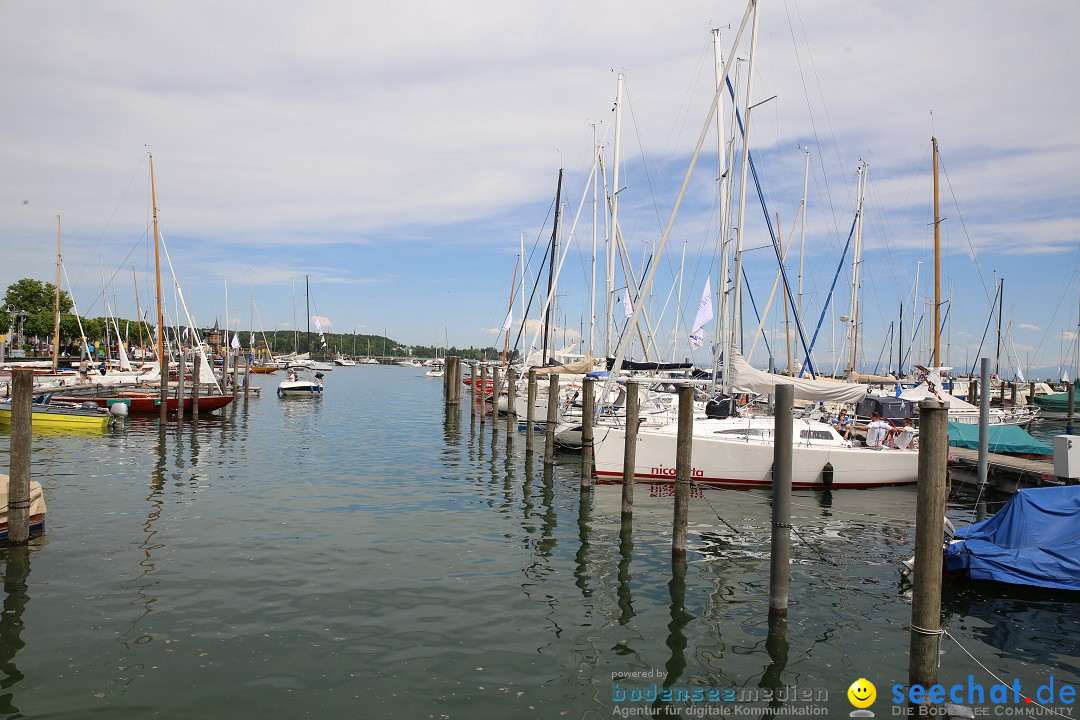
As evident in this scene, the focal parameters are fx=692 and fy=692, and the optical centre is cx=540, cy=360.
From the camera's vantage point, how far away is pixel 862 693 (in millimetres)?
8914

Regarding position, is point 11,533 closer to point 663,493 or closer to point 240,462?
point 240,462

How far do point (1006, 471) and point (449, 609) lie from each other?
19159 millimetres

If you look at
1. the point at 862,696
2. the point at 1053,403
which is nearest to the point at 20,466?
the point at 862,696

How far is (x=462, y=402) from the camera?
60.3 m

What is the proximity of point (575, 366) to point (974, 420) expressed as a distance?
23220mm

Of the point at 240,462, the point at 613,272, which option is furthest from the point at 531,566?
the point at 613,272

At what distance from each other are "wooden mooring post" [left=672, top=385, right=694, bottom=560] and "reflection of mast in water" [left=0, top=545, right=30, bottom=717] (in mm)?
10427

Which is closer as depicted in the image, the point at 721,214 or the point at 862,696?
the point at 862,696

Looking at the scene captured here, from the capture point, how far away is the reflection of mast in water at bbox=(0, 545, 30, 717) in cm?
827

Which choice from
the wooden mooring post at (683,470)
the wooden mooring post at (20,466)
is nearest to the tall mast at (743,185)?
the wooden mooring post at (683,470)

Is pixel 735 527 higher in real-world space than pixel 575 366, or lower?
lower

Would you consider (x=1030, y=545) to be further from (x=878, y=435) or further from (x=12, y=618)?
(x=12, y=618)

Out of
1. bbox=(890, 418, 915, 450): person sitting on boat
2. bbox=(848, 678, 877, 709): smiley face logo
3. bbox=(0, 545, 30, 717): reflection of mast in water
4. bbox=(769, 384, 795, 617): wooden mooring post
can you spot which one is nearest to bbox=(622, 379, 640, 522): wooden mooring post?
bbox=(769, 384, 795, 617): wooden mooring post

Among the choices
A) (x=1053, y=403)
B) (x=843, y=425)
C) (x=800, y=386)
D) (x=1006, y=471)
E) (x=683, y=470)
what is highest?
(x=800, y=386)
